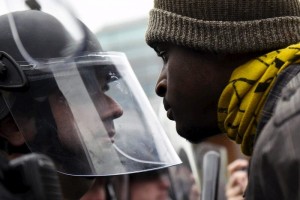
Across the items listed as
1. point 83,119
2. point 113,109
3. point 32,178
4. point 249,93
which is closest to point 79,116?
point 83,119

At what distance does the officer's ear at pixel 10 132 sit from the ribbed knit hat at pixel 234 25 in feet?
2.07

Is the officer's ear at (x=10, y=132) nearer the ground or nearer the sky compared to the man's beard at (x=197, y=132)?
nearer the ground

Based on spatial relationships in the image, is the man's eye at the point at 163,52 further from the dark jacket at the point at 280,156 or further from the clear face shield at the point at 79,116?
the dark jacket at the point at 280,156

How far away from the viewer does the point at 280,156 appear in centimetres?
176

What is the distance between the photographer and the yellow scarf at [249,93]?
237 centimetres

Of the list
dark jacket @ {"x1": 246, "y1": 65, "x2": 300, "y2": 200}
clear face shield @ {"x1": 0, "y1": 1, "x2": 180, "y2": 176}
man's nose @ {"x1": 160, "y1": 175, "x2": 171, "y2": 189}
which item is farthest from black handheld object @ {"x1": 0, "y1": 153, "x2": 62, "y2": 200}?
man's nose @ {"x1": 160, "y1": 175, "x2": 171, "y2": 189}

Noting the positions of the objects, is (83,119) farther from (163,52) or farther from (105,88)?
(163,52)

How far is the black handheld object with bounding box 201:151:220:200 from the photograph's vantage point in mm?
4152

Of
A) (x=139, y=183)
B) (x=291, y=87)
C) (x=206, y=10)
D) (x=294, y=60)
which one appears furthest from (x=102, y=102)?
→ (x=139, y=183)

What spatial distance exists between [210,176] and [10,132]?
1.70 meters

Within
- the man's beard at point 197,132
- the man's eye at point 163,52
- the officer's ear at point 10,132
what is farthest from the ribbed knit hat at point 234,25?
the officer's ear at point 10,132

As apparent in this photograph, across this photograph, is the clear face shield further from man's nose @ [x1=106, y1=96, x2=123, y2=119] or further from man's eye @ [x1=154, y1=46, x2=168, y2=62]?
man's eye @ [x1=154, y1=46, x2=168, y2=62]

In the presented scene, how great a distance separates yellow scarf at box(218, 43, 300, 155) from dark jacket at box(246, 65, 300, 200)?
1.51 ft

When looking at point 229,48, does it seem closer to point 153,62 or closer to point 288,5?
point 288,5
